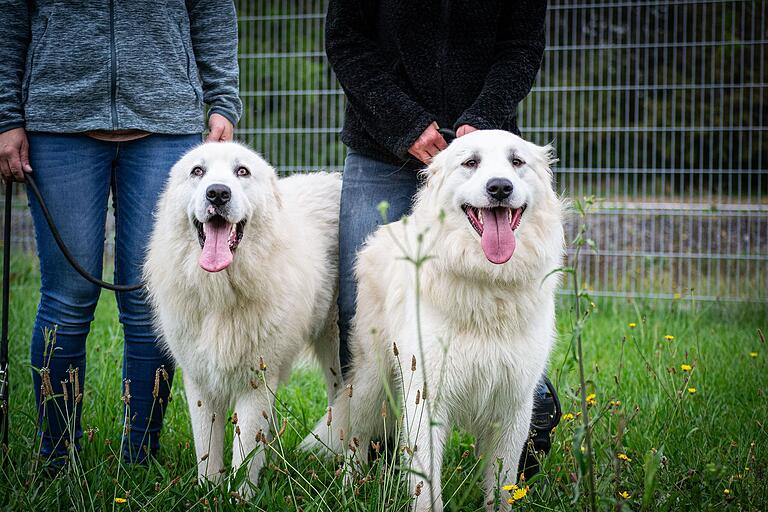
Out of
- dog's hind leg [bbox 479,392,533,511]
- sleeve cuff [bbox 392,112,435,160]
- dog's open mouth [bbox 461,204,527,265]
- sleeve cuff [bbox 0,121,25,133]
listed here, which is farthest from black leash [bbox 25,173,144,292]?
dog's hind leg [bbox 479,392,533,511]

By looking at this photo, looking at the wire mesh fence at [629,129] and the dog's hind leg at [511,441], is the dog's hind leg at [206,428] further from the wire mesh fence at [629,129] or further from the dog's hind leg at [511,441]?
the wire mesh fence at [629,129]

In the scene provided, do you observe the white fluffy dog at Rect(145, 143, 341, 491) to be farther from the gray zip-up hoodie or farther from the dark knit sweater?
the dark knit sweater

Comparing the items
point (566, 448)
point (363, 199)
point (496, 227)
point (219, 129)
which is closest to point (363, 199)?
point (363, 199)

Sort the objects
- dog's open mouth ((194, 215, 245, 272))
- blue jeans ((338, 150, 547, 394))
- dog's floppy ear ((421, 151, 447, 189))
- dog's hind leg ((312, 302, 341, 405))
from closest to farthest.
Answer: dog's floppy ear ((421, 151, 447, 189)), dog's open mouth ((194, 215, 245, 272)), blue jeans ((338, 150, 547, 394)), dog's hind leg ((312, 302, 341, 405))

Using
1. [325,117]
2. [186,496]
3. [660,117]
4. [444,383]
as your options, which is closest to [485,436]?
[444,383]

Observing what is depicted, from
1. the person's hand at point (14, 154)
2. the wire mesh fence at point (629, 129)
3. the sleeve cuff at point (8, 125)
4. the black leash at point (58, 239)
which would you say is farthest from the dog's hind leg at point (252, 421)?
the wire mesh fence at point (629, 129)

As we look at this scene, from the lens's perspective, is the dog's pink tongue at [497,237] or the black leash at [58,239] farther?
the black leash at [58,239]

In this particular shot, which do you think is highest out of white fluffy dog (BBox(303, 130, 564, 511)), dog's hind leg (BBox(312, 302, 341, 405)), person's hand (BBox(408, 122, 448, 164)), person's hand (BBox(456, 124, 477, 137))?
person's hand (BBox(456, 124, 477, 137))

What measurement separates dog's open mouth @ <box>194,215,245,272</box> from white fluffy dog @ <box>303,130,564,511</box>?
0.63m

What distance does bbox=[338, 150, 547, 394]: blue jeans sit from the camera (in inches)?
126

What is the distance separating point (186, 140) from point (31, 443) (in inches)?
51.2

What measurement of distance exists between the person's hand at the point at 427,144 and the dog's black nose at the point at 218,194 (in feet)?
2.34

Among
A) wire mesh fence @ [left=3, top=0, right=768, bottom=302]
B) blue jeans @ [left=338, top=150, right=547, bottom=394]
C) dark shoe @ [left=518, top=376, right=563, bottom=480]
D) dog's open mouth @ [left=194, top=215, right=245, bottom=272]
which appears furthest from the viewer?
wire mesh fence @ [left=3, top=0, right=768, bottom=302]

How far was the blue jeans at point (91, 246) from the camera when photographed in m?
2.89
